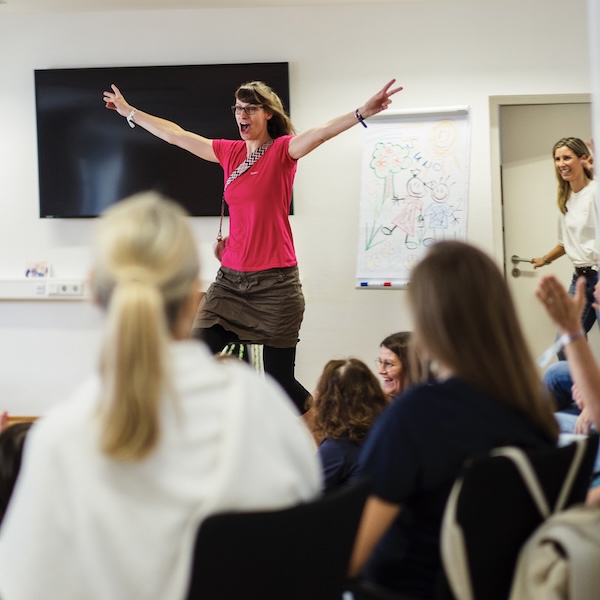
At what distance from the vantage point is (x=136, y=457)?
1059mm

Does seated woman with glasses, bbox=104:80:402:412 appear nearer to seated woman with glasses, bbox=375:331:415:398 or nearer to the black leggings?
the black leggings

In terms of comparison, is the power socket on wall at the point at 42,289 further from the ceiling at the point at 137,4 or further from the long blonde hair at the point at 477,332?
the long blonde hair at the point at 477,332

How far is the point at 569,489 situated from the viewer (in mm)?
1384

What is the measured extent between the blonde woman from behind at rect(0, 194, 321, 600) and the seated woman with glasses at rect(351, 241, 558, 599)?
0.23m

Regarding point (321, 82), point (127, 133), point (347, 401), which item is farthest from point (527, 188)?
point (347, 401)

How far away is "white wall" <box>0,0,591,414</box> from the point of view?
503cm

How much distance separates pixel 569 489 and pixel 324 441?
3.22ft

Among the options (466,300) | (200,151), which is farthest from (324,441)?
(200,151)

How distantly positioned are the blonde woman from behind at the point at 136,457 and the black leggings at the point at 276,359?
8.52 ft

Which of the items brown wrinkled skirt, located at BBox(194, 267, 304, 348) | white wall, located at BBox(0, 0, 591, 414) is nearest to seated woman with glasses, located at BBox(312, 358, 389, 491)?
brown wrinkled skirt, located at BBox(194, 267, 304, 348)

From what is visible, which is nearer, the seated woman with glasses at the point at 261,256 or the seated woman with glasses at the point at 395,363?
the seated woman with glasses at the point at 395,363

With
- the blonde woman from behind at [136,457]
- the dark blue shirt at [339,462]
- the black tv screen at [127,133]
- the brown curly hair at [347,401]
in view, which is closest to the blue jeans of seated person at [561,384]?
the brown curly hair at [347,401]

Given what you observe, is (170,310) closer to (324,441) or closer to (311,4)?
(324,441)

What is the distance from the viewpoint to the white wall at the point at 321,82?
5.03m
